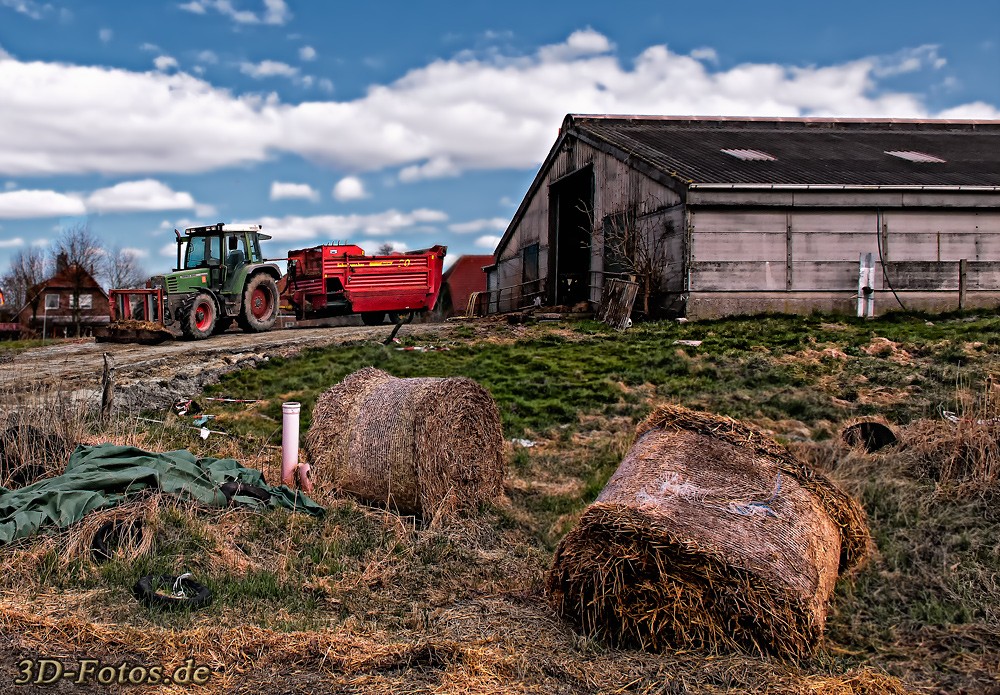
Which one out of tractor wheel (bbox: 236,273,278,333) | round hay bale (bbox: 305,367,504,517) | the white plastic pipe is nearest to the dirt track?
tractor wheel (bbox: 236,273,278,333)

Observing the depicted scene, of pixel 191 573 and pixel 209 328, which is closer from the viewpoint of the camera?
pixel 191 573

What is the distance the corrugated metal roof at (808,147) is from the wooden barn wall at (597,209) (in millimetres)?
564

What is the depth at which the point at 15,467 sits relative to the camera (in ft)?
24.0

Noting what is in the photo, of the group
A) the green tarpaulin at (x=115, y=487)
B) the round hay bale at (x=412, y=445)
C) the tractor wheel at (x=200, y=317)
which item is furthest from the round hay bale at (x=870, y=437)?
the tractor wheel at (x=200, y=317)

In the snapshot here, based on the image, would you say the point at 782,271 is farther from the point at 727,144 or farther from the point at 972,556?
the point at 972,556

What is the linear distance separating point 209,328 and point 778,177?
1350 cm

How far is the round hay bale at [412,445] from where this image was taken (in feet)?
23.4

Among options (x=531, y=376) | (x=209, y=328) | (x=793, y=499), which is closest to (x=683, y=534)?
(x=793, y=499)

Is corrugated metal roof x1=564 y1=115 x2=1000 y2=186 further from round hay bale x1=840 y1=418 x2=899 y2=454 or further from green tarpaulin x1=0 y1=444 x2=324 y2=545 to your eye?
green tarpaulin x1=0 y1=444 x2=324 y2=545

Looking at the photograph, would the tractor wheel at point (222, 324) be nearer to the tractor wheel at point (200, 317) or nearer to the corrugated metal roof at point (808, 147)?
the tractor wheel at point (200, 317)

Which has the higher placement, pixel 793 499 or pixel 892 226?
pixel 892 226

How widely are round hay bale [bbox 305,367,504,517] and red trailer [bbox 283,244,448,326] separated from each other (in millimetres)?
16288

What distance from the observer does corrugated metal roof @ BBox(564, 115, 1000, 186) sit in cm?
1995

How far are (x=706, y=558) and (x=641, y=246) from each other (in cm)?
1670
